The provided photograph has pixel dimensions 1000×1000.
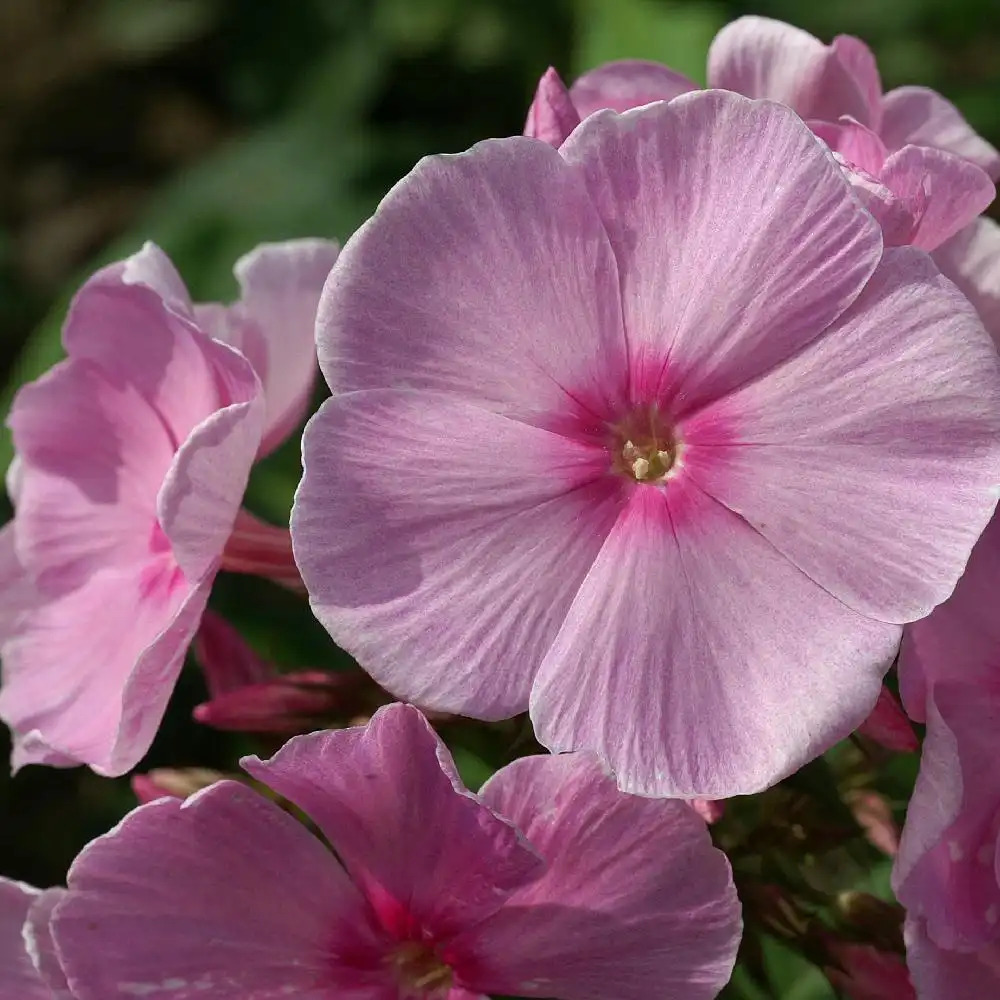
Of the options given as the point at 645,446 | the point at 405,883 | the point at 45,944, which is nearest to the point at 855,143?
the point at 645,446

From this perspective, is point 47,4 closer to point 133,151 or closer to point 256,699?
point 133,151

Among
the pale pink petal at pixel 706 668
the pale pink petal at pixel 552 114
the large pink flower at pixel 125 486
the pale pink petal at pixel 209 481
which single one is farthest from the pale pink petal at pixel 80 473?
the pale pink petal at pixel 706 668

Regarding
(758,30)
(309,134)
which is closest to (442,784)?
(758,30)

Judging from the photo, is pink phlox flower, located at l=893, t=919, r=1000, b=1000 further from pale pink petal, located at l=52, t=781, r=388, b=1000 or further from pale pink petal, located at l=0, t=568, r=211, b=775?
pale pink petal, located at l=0, t=568, r=211, b=775

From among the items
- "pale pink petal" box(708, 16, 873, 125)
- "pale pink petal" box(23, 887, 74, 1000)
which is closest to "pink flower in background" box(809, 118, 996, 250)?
"pale pink petal" box(708, 16, 873, 125)

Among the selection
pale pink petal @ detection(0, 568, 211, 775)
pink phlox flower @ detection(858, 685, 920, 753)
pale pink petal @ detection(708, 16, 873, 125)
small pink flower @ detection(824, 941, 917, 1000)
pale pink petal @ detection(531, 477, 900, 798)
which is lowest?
small pink flower @ detection(824, 941, 917, 1000)

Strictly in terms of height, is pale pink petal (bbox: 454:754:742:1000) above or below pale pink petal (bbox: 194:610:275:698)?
above
